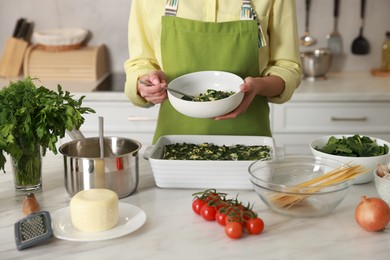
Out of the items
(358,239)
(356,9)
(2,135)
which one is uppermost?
(356,9)

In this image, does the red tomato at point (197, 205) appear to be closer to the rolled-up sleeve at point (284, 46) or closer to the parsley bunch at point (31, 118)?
the parsley bunch at point (31, 118)

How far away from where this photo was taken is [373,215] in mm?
1372

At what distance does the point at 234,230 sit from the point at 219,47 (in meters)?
0.84

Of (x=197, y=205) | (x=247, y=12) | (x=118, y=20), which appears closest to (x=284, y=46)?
(x=247, y=12)

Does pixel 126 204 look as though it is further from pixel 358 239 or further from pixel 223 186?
pixel 358 239

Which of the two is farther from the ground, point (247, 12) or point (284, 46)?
point (247, 12)

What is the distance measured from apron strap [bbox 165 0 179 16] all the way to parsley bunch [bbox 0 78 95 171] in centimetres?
57

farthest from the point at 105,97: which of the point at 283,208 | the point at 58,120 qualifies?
the point at 283,208

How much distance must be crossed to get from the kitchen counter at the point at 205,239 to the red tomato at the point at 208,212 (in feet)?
0.05

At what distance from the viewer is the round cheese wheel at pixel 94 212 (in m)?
1.36

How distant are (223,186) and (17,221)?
0.53 m

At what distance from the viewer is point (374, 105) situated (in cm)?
304

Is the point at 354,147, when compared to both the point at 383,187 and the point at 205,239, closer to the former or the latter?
the point at 383,187

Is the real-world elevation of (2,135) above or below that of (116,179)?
above
